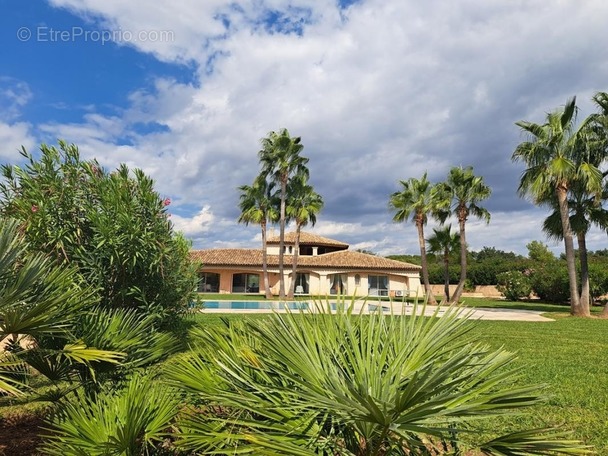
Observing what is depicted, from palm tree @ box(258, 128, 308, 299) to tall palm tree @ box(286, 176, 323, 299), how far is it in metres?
0.84

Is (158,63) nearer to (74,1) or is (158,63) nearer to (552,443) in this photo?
(74,1)

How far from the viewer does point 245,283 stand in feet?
147

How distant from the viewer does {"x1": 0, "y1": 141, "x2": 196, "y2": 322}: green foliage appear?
19.8ft

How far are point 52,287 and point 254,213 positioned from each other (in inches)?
1186

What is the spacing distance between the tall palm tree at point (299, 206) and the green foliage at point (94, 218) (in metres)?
25.7

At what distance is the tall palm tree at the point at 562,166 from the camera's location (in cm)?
2014

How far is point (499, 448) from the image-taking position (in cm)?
183

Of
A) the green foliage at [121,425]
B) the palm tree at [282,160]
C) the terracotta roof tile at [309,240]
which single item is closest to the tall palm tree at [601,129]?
the palm tree at [282,160]

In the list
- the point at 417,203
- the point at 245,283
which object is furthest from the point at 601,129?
the point at 245,283

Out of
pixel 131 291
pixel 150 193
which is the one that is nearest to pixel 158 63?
pixel 150 193

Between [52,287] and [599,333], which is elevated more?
[52,287]

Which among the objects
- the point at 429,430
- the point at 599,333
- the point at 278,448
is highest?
the point at 429,430

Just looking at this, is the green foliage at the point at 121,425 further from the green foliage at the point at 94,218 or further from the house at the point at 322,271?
the house at the point at 322,271

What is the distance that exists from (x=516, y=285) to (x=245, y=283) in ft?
91.0
